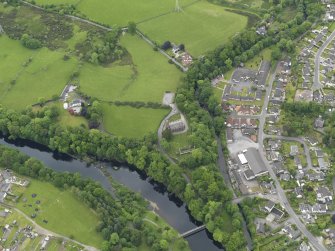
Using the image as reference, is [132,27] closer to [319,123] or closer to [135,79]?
[135,79]

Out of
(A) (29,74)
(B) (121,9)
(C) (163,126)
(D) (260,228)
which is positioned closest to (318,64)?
(C) (163,126)

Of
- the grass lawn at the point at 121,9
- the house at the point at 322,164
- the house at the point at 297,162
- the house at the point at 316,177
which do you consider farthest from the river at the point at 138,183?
the grass lawn at the point at 121,9

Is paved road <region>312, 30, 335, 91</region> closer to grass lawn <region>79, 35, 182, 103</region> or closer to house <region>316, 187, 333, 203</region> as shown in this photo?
house <region>316, 187, 333, 203</region>

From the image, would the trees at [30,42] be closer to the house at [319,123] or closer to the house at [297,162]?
the house at [297,162]

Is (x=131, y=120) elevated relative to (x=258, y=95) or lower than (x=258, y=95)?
lower

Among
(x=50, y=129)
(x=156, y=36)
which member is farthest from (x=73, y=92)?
(x=156, y=36)

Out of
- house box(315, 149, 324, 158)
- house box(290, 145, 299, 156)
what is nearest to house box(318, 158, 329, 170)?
house box(315, 149, 324, 158)

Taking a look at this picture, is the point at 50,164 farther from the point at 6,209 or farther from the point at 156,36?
the point at 156,36
